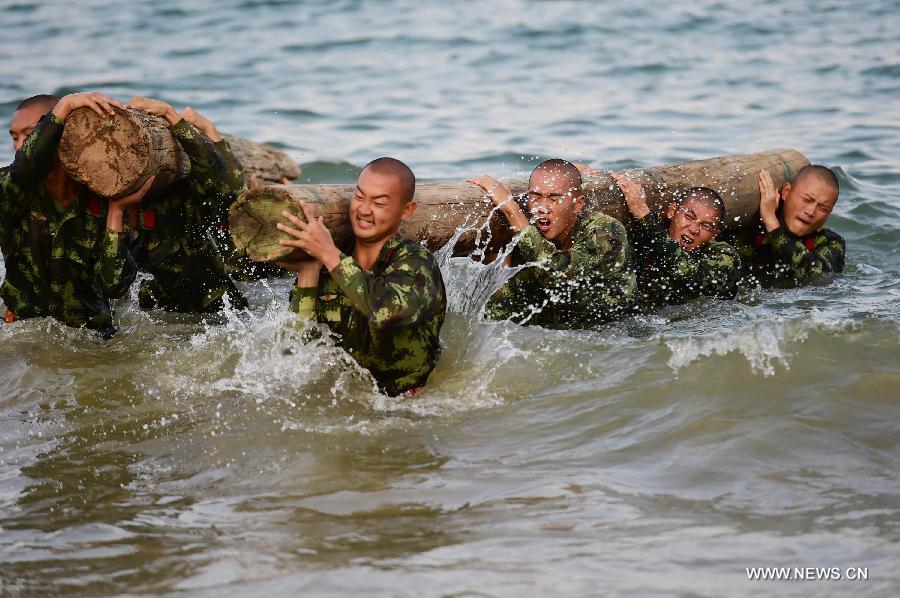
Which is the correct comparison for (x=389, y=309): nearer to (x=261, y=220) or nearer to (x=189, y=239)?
(x=261, y=220)

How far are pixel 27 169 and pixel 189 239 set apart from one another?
1.18m

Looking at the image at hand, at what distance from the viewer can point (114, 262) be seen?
6355mm

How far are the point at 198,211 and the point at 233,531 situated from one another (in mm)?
Result: 2914

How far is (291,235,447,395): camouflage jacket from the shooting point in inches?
210

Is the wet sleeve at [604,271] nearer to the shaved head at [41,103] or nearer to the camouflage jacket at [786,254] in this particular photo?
the camouflage jacket at [786,254]

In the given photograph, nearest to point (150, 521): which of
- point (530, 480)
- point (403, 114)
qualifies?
point (530, 480)

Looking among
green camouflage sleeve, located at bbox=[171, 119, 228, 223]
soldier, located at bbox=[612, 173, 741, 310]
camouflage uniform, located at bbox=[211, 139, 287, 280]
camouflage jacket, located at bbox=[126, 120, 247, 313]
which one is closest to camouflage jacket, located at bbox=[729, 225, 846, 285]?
soldier, located at bbox=[612, 173, 741, 310]

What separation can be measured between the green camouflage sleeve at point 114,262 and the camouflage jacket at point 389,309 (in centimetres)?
120

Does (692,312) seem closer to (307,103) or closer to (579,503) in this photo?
(579,503)

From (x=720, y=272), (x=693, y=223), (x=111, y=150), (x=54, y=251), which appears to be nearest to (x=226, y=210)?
(x=54, y=251)

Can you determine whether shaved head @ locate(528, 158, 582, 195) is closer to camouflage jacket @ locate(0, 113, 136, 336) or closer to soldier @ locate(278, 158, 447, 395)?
soldier @ locate(278, 158, 447, 395)

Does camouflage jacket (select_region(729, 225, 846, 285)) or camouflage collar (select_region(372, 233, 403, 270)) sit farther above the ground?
camouflage collar (select_region(372, 233, 403, 270))

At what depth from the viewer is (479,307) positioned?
23.3 ft

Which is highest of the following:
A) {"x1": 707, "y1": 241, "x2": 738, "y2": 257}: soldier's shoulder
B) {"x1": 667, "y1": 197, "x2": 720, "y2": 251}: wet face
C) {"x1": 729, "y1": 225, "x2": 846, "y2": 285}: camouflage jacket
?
{"x1": 667, "y1": 197, "x2": 720, "y2": 251}: wet face
